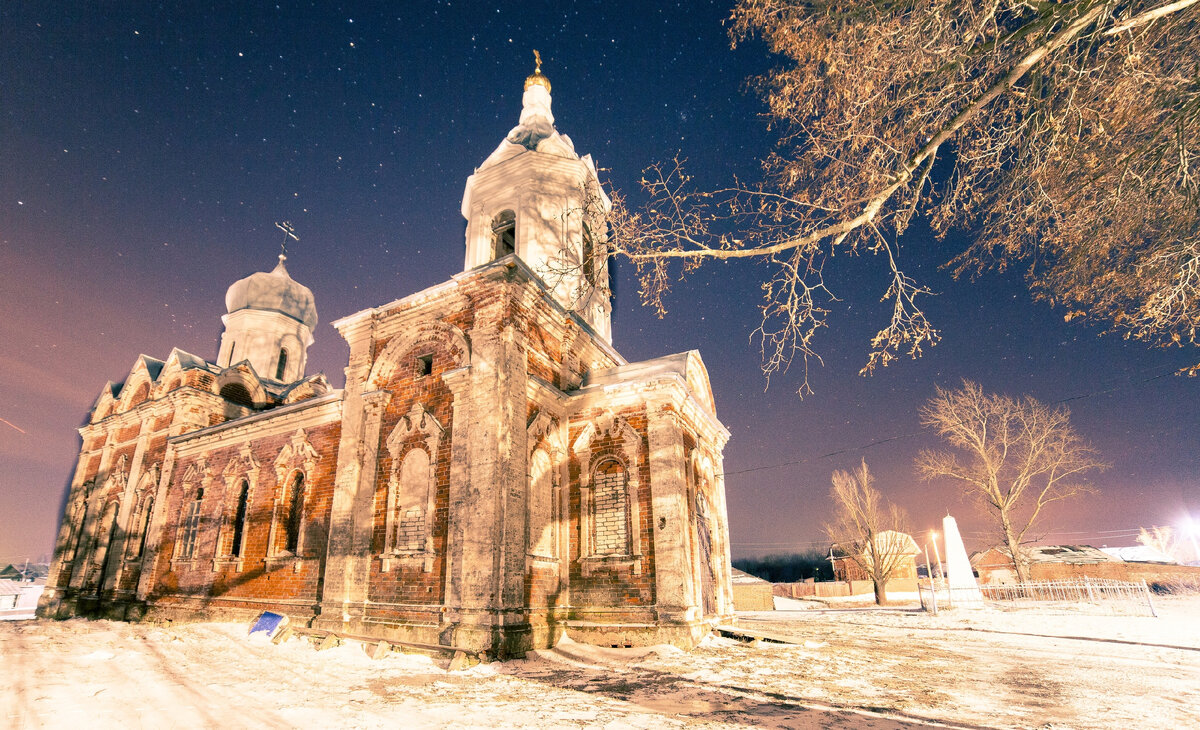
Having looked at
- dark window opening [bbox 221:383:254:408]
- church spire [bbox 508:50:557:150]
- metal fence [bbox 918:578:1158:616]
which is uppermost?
church spire [bbox 508:50:557:150]

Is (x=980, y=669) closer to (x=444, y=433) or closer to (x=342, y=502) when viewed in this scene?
(x=444, y=433)

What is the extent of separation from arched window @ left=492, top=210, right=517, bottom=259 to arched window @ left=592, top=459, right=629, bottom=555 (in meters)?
7.35

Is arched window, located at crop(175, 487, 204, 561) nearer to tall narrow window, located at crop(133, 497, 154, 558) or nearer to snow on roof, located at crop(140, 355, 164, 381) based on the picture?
tall narrow window, located at crop(133, 497, 154, 558)

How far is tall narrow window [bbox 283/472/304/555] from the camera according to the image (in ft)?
46.8

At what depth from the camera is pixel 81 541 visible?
69.2 ft

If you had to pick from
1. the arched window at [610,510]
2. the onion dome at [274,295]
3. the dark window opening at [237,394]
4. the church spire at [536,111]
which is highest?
the church spire at [536,111]

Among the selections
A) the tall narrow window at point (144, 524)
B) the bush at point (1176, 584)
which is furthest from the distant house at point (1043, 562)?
the tall narrow window at point (144, 524)

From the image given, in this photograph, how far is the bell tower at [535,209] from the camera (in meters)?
15.5

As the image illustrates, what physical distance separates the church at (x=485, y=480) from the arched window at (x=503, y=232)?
66mm

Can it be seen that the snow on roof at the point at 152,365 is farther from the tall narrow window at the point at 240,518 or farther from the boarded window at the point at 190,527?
the tall narrow window at the point at 240,518

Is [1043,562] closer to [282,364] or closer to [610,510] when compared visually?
[610,510]

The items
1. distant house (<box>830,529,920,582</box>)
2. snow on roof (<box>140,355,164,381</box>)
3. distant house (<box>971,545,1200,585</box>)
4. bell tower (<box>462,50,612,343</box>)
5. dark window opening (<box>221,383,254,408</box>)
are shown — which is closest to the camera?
bell tower (<box>462,50,612,343</box>)

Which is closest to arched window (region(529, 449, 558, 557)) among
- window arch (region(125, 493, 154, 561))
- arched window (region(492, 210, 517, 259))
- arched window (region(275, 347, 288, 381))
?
arched window (region(492, 210, 517, 259))

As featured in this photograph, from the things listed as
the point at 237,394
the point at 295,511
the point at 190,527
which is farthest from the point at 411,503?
the point at 237,394
